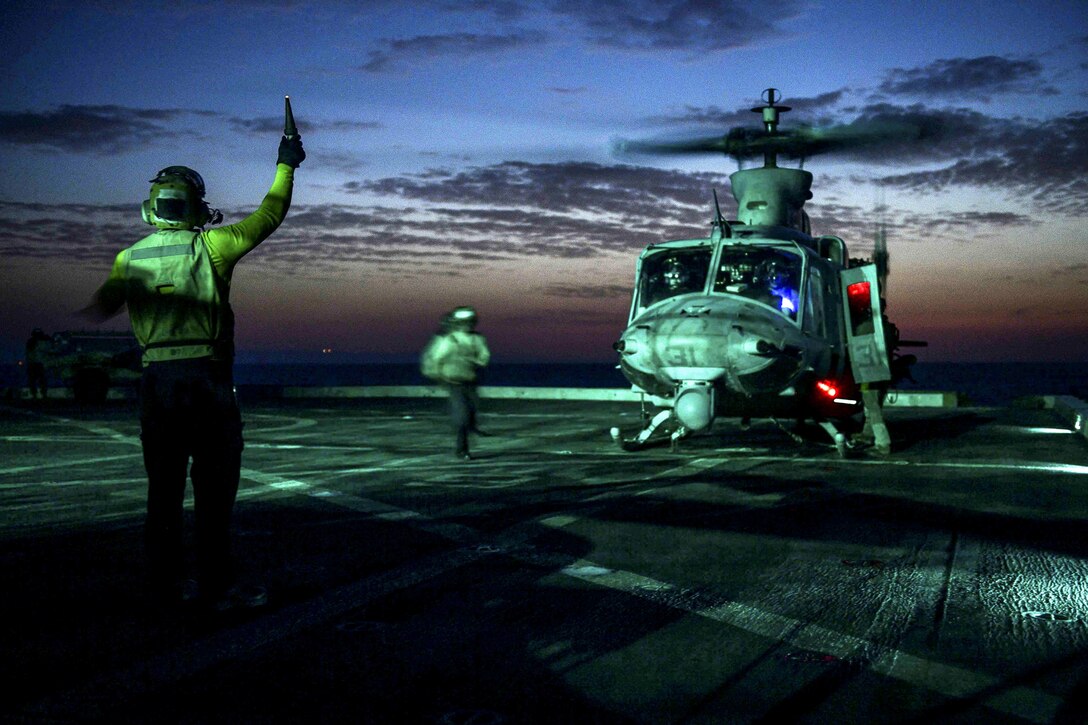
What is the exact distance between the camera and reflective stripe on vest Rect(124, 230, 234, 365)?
469 centimetres

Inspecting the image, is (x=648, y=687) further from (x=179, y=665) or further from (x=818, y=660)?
(x=179, y=665)

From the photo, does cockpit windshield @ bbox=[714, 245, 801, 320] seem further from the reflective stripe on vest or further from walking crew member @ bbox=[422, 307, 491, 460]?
the reflective stripe on vest

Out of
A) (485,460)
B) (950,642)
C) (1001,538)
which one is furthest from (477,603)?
(485,460)

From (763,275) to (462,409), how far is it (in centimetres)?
420

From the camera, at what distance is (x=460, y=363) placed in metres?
11.9

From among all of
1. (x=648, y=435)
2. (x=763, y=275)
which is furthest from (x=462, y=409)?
A: (x=763, y=275)

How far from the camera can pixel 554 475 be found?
10.2 m

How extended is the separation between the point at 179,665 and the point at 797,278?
9770 millimetres

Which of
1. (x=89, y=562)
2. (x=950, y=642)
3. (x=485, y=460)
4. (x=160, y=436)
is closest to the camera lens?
(x=950, y=642)

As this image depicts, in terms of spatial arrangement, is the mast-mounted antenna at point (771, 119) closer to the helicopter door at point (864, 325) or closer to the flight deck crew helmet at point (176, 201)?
the helicopter door at point (864, 325)

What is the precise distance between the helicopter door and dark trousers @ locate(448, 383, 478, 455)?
5.22 meters

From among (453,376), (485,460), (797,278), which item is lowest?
(485,460)

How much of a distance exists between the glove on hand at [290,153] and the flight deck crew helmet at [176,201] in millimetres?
467

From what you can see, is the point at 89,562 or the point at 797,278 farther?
the point at 797,278
